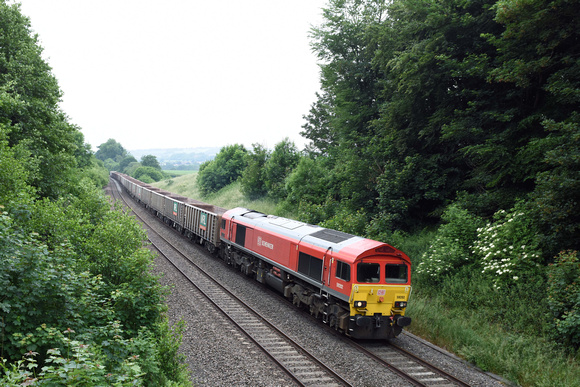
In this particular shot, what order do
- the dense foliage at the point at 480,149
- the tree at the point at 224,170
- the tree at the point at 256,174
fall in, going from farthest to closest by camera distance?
the tree at the point at 224,170 < the tree at the point at 256,174 < the dense foliage at the point at 480,149

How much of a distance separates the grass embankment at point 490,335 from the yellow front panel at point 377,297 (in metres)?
2.05

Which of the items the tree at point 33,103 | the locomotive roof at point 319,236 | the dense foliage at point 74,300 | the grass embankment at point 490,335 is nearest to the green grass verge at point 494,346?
the grass embankment at point 490,335

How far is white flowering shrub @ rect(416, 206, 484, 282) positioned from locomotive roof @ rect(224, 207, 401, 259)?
4477 mm

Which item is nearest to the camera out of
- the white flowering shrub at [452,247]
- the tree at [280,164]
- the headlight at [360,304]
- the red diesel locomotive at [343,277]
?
the headlight at [360,304]

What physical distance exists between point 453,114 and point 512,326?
11.1 meters

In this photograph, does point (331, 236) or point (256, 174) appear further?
point (256, 174)

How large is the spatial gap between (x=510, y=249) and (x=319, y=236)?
7.13 m

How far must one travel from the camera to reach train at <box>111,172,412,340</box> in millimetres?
12211

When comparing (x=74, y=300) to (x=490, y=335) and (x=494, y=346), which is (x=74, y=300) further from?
(x=490, y=335)

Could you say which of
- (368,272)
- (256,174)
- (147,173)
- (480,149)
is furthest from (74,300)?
(147,173)

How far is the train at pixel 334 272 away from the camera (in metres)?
12.2

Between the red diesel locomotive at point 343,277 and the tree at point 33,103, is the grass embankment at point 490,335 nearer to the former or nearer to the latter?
the red diesel locomotive at point 343,277

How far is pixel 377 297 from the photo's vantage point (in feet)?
40.2

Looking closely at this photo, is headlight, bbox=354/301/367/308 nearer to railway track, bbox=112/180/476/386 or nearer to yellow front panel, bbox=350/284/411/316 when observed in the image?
yellow front panel, bbox=350/284/411/316
